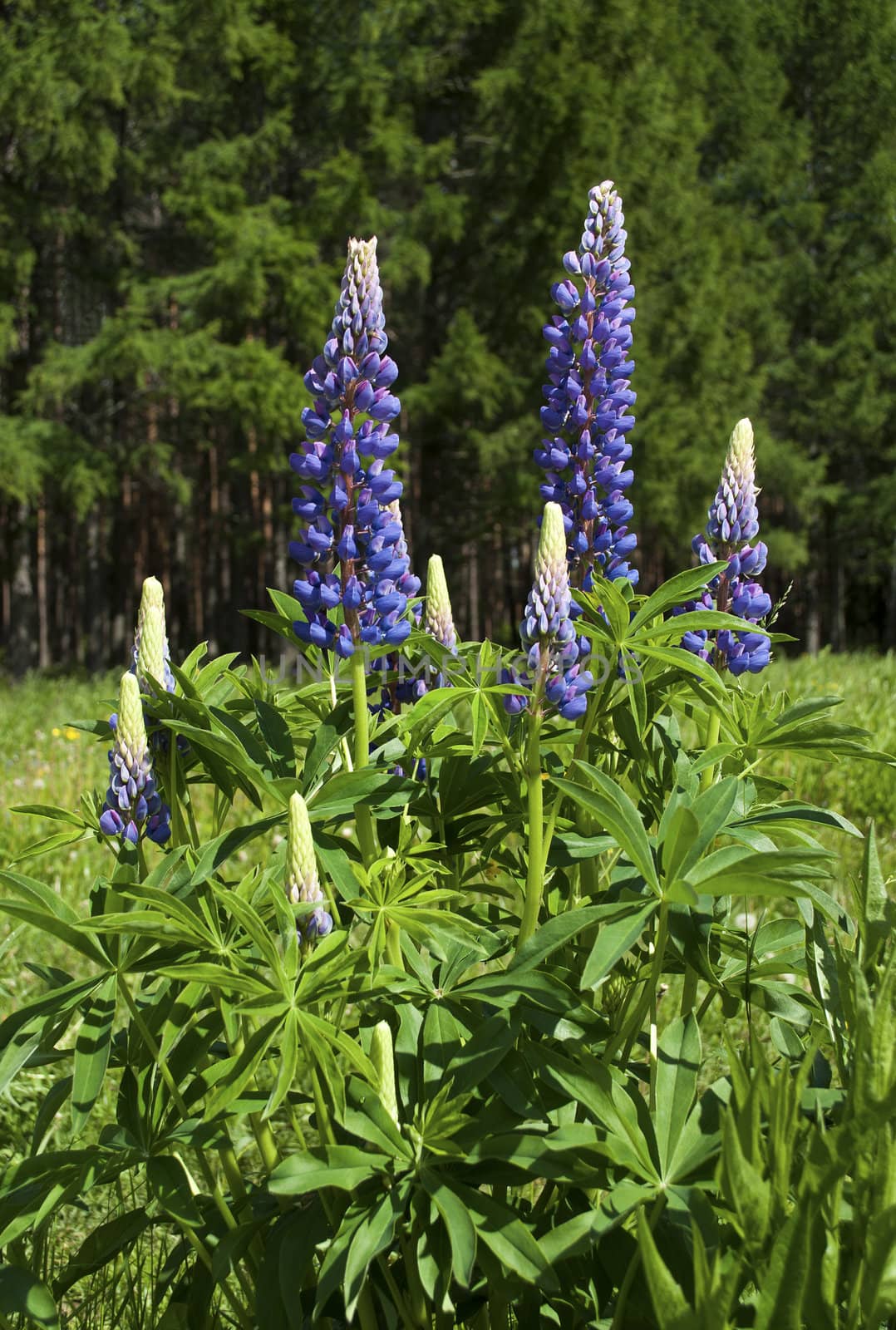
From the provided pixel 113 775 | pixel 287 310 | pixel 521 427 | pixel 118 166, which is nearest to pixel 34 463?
pixel 287 310

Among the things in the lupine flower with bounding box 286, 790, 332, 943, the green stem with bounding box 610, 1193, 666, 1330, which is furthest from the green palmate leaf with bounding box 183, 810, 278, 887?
the green stem with bounding box 610, 1193, 666, 1330

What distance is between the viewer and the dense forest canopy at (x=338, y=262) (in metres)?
14.1

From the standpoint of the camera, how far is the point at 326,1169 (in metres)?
1.27

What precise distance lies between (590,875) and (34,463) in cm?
1333

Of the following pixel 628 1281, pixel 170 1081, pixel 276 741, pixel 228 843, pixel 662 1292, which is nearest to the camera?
pixel 662 1292

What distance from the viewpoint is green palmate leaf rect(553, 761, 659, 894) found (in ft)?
4.38

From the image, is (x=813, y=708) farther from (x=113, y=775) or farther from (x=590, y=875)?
(x=113, y=775)

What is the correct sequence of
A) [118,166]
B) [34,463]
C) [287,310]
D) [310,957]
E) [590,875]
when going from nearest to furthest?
[310,957] < [590,875] < [34,463] < [287,310] < [118,166]

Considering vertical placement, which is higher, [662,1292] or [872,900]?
[872,900]

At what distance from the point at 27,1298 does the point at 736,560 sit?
1.50 meters

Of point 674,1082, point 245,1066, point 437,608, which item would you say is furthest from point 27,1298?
point 437,608

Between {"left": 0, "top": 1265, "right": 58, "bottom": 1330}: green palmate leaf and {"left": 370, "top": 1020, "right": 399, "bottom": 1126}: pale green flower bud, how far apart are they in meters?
0.49

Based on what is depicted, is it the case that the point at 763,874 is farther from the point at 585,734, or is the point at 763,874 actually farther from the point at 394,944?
the point at 394,944

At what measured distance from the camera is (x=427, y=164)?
15.1 m
